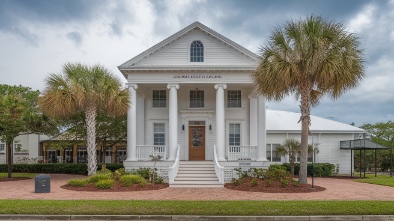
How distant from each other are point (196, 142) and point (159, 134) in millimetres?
2479

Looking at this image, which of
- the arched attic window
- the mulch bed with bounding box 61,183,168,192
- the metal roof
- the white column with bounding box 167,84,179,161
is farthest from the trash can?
the metal roof

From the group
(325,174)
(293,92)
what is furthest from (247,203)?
(325,174)

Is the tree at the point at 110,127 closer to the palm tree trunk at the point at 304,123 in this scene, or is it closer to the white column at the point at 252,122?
the white column at the point at 252,122

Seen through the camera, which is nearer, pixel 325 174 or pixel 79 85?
A: pixel 79 85

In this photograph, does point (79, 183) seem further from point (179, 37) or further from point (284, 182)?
point (179, 37)

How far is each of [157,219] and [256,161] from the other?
12.3 metres

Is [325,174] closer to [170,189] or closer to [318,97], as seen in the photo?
[318,97]

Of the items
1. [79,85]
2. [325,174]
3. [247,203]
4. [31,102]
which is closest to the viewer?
[247,203]

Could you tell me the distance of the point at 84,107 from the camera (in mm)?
21688

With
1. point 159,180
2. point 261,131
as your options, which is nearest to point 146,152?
point 159,180

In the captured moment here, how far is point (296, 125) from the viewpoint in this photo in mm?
32375

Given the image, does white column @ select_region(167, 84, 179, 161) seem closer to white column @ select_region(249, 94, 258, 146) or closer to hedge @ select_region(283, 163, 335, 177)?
white column @ select_region(249, 94, 258, 146)

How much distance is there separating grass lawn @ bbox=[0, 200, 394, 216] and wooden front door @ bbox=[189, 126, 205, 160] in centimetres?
1209

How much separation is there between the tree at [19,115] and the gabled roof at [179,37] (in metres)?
6.46
